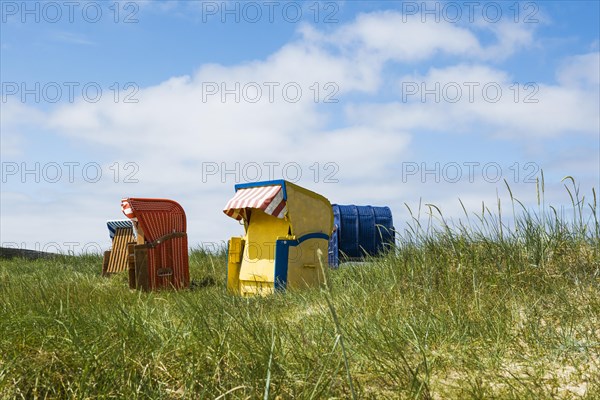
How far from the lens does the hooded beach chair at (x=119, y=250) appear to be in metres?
12.4

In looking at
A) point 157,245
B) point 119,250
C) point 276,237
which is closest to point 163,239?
point 157,245

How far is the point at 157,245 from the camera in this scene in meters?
10.2

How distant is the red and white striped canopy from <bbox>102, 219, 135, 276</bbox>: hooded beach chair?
13.5 ft

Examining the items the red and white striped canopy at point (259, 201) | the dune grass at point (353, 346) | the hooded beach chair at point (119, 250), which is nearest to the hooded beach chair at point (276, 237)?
the red and white striped canopy at point (259, 201)

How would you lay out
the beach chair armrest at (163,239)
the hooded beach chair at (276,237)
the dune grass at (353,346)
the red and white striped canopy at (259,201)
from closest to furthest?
1. the dune grass at (353,346)
2. the red and white striped canopy at (259,201)
3. the hooded beach chair at (276,237)
4. the beach chair armrest at (163,239)

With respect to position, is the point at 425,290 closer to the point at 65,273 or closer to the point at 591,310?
the point at 591,310

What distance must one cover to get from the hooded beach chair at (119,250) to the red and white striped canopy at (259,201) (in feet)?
→ 13.5

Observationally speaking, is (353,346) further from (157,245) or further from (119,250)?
(119,250)

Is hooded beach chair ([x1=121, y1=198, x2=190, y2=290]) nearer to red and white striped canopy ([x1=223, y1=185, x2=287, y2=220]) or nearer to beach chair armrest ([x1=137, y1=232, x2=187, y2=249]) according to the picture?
beach chair armrest ([x1=137, y1=232, x2=187, y2=249])

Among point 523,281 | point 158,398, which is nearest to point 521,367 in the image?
point 523,281

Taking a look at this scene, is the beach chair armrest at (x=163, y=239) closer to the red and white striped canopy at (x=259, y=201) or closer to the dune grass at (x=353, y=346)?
the red and white striped canopy at (x=259, y=201)

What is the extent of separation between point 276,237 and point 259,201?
68 centimetres

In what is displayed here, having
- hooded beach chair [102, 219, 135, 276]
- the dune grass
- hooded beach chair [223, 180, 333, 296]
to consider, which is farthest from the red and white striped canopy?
hooded beach chair [102, 219, 135, 276]

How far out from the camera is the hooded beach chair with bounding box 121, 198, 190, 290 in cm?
994
